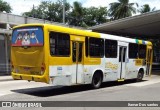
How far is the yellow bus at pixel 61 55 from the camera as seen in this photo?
1346cm

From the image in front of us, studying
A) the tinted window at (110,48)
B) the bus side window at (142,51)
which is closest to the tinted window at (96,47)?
the tinted window at (110,48)

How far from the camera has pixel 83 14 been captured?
7294cm

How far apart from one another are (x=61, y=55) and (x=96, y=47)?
2983 millimetres

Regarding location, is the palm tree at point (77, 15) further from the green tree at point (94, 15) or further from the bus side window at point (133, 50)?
the bus side window at point (133, 50)

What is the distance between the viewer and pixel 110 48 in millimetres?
17906

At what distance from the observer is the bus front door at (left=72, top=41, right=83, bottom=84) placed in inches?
586

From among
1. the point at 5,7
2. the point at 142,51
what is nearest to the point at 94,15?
the point at 5,7

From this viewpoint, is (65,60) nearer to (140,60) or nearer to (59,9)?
(140,60)

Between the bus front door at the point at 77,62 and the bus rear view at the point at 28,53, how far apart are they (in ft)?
6.12

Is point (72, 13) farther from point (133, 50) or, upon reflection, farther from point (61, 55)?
point (61, 55)

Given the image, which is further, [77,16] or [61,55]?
[77,16]

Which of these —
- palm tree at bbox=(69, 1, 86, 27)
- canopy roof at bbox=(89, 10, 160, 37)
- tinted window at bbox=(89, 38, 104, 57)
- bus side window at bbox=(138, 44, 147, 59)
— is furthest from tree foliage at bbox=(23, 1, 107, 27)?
tinted window at bbox=(89, 38, 104, 57)

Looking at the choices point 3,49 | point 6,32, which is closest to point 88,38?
point 6,32

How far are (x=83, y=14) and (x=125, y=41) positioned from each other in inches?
2127
